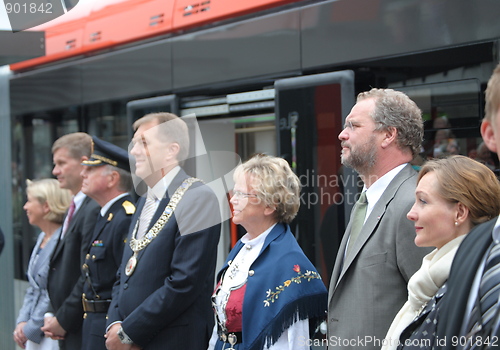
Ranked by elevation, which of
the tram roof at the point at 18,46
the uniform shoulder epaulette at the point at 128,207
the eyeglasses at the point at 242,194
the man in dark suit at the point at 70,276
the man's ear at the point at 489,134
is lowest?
the man in dark suit at the point at 70,276

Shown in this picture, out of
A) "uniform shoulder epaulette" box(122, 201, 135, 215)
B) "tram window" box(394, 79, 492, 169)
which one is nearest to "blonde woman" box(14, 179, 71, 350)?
"uniform shoulder epaulette" box(122, 201, 135, 215)

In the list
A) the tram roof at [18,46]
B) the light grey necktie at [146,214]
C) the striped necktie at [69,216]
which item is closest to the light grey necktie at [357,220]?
the light grey necktie at [146,214]

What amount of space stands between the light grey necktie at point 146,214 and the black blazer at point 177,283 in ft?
0.22

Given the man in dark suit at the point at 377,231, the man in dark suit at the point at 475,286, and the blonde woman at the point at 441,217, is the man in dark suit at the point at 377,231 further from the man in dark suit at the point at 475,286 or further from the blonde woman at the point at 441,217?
the man in dark suit at the point at 475,286

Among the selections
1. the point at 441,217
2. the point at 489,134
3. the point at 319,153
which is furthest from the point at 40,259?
the point at 489,134

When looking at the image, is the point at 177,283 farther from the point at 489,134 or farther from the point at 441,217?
the point at 489,134

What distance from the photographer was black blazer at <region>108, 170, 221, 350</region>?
3.51 meters

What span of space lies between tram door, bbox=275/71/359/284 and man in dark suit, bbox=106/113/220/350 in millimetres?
817

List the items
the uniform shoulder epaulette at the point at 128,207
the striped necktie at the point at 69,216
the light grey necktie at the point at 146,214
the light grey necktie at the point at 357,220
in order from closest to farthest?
the light grey necktie at the point at 357,220
the light grey necktie at the point at 146,214
the uniform shoulder epaulette at the point at 128,207
the striped necktie at the point at 69,216

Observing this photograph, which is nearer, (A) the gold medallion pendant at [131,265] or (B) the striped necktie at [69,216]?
(A) the gold medallion pendant at [131,265]

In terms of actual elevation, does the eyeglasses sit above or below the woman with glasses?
above

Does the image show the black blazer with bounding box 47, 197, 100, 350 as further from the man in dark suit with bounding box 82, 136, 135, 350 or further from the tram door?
the tram door

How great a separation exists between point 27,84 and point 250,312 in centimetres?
488

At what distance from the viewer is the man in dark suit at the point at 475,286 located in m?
1.62
